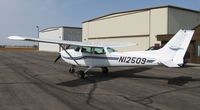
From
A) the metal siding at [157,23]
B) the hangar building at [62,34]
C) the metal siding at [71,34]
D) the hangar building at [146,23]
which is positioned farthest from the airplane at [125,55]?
the metal siding at [71,34]

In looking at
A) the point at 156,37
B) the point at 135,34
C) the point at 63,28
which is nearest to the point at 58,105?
the point at 156,37

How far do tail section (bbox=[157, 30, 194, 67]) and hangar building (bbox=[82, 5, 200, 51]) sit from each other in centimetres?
2277

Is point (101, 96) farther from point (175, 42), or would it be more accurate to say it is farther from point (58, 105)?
point (175, 42)

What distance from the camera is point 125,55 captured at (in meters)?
15.3

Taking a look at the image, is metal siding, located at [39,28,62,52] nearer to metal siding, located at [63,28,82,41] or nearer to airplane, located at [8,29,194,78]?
metal siding, located at [63,28,82,41]

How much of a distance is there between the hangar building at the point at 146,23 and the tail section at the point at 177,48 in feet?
74.7

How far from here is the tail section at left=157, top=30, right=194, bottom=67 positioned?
13586mm

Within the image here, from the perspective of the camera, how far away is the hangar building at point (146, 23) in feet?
121

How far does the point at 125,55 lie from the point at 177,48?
2832mm

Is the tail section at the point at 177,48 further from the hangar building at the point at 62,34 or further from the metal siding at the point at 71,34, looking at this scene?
the metal siding at the point at 71,34

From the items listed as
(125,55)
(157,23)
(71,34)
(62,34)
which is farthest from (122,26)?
(71,34)

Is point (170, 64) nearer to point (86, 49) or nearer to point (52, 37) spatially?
point (86, 49)

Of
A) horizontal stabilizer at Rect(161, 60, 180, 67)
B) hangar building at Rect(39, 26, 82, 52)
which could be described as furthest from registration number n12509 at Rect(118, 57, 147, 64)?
hangar building at Rect(39, 26, 82, 52)

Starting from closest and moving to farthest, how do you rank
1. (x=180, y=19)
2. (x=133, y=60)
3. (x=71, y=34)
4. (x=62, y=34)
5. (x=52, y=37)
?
(x=133, y=60)
(x=180, y=19)
(x=62, y=34)
(x=71, y=34)
(x=52, y=37)
